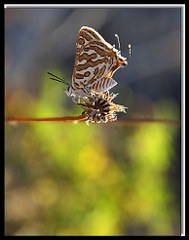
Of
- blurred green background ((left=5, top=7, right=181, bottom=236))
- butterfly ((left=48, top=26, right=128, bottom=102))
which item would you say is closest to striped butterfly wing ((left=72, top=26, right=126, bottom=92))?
butterfly ((left=48, top=26, right=128, bottom=102))

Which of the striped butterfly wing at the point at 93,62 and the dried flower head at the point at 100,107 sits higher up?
the striped butterfly wing at the point at 93,62

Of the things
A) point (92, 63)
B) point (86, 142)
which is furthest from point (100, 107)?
point (86, 142)

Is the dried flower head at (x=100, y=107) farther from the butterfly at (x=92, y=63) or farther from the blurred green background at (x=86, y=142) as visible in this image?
the blurred green background at (x=86, y=142)

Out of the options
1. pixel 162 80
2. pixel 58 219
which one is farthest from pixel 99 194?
pixel 162 80

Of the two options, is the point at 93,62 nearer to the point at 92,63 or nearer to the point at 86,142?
the point at 92,63

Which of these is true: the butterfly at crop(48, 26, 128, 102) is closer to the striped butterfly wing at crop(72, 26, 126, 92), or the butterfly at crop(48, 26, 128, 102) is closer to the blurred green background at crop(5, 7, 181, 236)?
the striped butterfly wing at crop(72, 26, 126, 92)

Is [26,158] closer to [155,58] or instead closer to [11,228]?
[11,228]

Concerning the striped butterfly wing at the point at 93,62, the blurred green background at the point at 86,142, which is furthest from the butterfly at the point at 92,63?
the blurred green background at the point at 86,142

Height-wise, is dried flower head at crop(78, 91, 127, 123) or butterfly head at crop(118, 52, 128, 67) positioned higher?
butterfly head at crop(118, 52, 128, 67)
